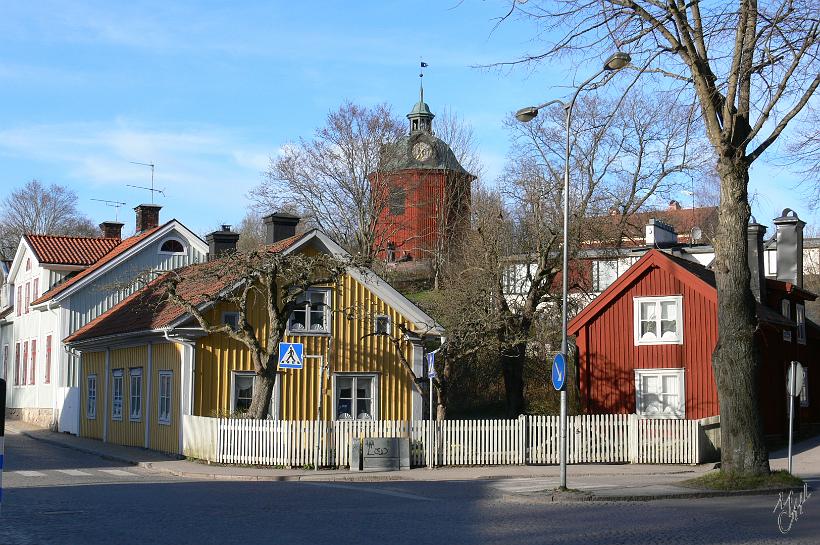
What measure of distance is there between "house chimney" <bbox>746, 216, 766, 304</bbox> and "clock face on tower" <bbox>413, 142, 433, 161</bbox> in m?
32.9

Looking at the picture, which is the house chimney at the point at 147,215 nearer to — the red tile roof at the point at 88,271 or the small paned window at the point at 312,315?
the red tile roof at the point at 88,271

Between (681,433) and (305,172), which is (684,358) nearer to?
(681,433)

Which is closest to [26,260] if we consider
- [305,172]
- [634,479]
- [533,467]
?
[305,172]

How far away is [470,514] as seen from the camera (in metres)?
15.5

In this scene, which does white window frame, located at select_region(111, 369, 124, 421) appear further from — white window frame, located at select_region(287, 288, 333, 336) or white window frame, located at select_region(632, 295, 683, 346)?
white window frame, located at select_region(632, 295, 683, 346)

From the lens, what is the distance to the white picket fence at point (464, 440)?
24.8 metres

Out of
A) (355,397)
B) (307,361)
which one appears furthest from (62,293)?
(355,397)

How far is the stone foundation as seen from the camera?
41.3 meters

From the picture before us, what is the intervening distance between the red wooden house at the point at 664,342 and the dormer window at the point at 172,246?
1727 centimetres

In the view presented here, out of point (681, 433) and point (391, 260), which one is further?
point (391, 260)

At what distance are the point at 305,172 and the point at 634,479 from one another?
128 ft
